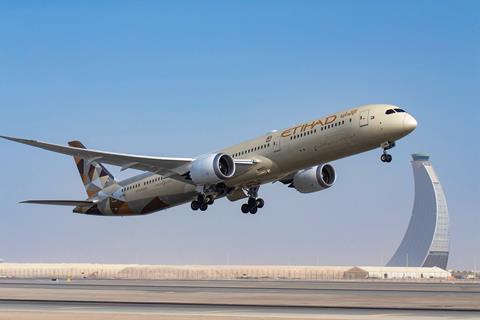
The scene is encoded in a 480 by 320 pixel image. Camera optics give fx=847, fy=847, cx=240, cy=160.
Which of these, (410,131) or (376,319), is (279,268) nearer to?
(410,131)

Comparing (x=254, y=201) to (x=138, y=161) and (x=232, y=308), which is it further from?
(x=232, y=308)

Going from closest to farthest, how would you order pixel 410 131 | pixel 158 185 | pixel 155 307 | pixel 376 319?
1. pixel 376 319
2. pixel 155 307
3. pixel 410 131
4. pixel 158 185

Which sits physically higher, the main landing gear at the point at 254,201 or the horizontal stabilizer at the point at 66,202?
the horizontal stabilizer at the point at 66,202

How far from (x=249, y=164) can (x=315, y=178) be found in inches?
332

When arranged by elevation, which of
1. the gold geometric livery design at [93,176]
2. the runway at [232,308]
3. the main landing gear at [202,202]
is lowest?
the runway at [232,308]

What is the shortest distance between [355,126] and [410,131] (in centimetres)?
392

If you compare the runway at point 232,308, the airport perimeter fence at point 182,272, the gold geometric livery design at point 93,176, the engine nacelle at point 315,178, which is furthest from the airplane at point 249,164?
the airport perimeter fence at point 182,272

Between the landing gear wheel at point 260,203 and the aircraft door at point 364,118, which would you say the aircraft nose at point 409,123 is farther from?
the landing gear wheel at point 260,203

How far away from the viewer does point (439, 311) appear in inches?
1812

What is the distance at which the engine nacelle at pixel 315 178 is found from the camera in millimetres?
73688

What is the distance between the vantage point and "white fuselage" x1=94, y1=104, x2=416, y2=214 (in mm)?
60594

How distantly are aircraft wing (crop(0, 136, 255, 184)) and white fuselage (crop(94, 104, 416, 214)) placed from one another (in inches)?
58.5

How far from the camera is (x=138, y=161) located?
69.1 meters

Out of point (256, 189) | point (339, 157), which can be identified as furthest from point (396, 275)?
point (339, 157)
